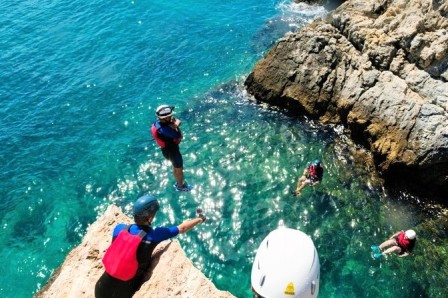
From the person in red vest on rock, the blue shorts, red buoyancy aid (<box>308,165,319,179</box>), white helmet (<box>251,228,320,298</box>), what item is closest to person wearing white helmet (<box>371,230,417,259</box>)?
the person in red vest on rock

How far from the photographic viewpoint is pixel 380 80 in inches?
677

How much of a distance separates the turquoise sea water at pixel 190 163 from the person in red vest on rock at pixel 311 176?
1.65 ft

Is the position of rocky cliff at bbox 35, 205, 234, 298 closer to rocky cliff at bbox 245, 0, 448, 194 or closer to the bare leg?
the bare leg

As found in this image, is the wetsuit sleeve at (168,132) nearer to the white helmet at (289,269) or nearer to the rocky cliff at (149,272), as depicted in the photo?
the rocky cliff at (149,272)

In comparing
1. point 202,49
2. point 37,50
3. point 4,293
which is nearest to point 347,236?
point 4,293

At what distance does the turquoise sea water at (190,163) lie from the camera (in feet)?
45.6

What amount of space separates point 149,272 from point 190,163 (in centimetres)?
954

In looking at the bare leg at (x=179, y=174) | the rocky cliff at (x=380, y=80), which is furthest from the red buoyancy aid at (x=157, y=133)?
the rocky cliff at (x=380, y=80)

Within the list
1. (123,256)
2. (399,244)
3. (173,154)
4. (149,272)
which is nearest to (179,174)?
(173,154)

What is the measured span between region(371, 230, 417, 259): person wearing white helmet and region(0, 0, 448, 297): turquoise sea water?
1.25 ft

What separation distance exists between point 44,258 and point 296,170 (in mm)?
11074

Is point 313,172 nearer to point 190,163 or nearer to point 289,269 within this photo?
point 190,163

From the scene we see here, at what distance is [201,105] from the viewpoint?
21688 mm

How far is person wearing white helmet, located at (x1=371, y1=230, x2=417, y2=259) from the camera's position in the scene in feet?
41.6
